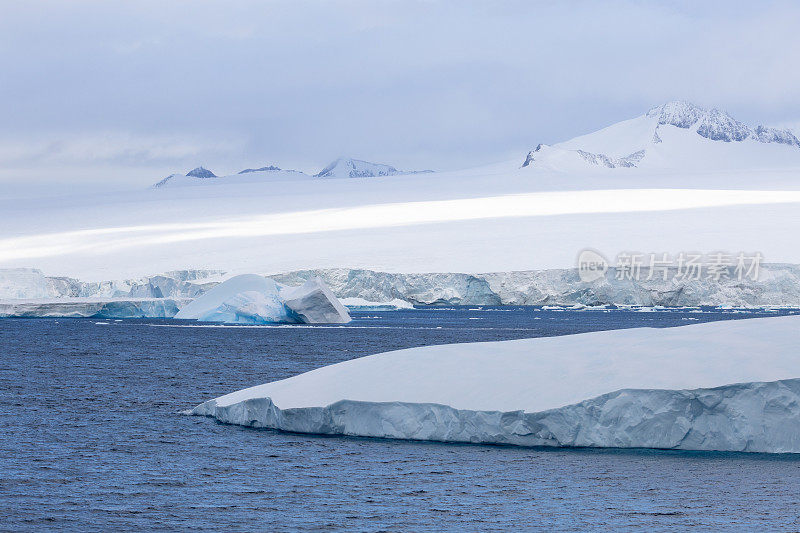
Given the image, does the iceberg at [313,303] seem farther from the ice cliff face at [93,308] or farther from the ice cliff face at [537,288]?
the ice cliff face at [537,288]

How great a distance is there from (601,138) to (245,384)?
17838cm

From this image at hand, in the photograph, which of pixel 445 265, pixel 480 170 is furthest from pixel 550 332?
pixel 480 170

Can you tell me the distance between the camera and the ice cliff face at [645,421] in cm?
1213

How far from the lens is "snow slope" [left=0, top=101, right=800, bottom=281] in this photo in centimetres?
6619

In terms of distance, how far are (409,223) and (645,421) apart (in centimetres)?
6585

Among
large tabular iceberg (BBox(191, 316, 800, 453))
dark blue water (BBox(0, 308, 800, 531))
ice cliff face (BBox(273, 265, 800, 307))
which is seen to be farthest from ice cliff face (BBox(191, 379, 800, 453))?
ice cliff face (BBox(273, 265, 800, 307))

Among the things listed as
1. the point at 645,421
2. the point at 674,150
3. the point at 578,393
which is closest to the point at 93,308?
the point at 578,393

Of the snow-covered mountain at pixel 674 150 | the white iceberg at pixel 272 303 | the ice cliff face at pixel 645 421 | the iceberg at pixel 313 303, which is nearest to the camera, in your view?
the ice cliff face at pixel 645 421

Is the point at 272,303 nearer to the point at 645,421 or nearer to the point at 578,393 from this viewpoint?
the point at 578,393

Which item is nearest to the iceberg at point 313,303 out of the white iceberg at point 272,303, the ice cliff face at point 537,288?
the white iceberg at point 272,303

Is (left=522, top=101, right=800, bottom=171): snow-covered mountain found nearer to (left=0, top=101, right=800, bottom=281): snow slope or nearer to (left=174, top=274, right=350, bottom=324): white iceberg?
(left=0, top=101, right=800, bottom=281): snow slope

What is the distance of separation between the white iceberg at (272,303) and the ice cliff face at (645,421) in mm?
29623

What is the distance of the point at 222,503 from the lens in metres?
10.3

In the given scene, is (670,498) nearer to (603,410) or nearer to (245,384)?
(603,410)
